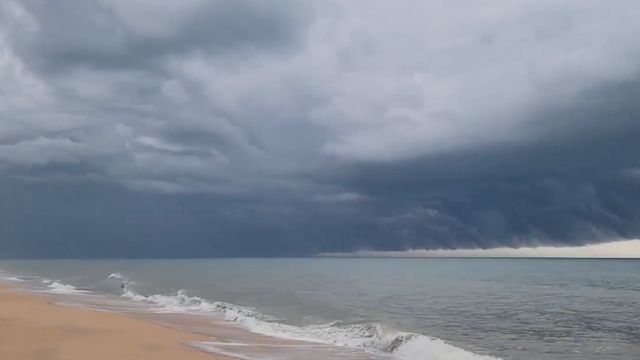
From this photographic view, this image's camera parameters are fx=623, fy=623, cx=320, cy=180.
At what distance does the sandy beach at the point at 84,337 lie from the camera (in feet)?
56.3

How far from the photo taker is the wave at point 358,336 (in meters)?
21.1

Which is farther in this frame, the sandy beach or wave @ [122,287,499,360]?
wave @ [122,287,499,360]

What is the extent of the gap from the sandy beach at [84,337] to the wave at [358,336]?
4907 mm

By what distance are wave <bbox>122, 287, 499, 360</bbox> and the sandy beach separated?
4907 millimetres

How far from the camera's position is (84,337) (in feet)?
67.9

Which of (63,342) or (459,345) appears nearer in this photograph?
(63,342)

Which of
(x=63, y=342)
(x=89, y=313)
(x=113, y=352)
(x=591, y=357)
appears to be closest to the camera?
(x=113, y=352)

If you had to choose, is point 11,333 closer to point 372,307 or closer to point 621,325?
point 372,307

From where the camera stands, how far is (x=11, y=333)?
20.5m

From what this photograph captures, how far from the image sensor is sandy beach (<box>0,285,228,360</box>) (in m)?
17.2

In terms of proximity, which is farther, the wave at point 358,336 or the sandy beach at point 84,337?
the wave at point 358,336

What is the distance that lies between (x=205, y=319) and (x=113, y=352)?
1307cm

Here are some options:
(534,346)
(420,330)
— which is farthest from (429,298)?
(534,346)

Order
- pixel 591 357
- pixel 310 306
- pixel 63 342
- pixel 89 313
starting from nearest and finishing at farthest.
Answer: pixel 63 342, pixel 591 357, pixel 89 313, pixel 310 306
